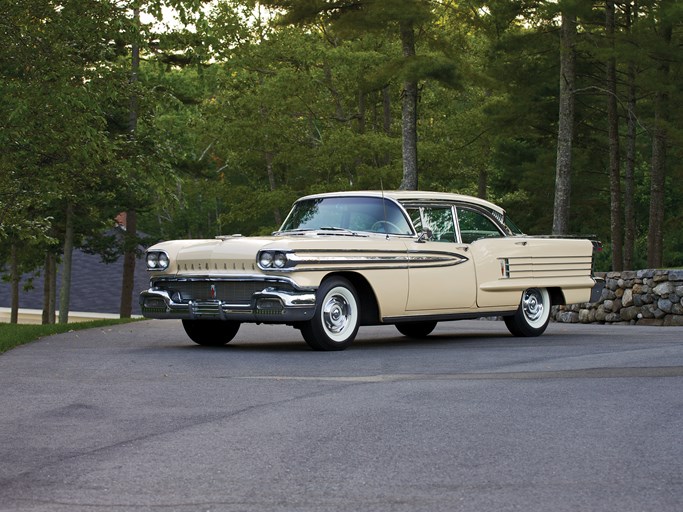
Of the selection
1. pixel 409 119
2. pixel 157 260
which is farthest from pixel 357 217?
pixel 409 119

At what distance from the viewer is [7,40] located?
17953 millimetres

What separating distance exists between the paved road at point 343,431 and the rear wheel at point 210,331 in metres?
1.32

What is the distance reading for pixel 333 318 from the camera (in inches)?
523

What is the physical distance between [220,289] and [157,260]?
1050mm

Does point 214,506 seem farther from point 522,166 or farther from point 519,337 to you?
point 522,166

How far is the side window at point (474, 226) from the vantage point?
15.1 m

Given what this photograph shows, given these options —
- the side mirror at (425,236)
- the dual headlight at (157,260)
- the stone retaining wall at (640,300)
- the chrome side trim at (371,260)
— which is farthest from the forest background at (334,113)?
the stone retaining wall at (640,300)

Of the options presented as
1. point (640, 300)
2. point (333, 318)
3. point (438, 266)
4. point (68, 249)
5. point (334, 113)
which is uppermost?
point (334, 113)

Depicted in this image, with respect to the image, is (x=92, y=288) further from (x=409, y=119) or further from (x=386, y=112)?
(x=409, y=119)

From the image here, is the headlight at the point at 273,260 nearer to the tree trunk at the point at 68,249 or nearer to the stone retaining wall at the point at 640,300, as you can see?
the stone retaining wall at the point at 640,300

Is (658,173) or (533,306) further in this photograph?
Answer: (658,173)

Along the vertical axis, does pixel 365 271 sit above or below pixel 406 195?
below

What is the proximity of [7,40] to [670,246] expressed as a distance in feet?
104

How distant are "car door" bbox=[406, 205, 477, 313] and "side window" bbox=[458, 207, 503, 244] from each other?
15 centimetres
